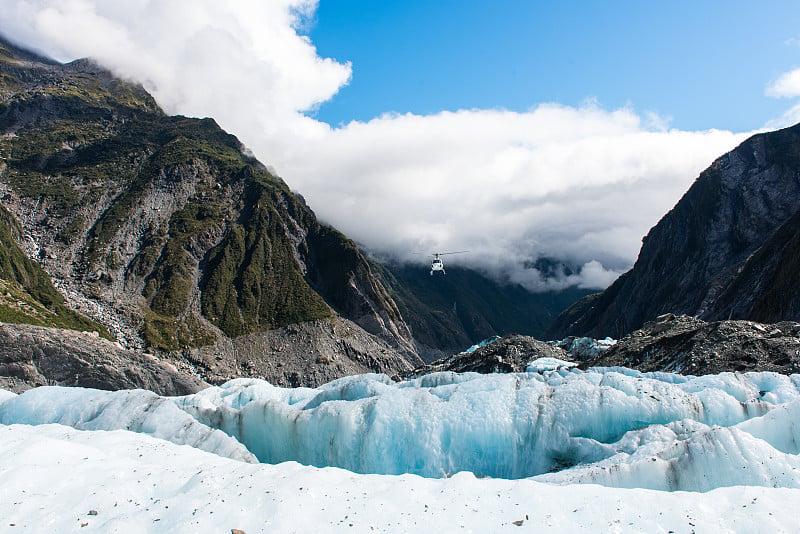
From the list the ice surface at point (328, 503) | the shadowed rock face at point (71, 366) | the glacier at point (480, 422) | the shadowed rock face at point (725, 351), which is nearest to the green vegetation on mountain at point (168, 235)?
the shadowed rock face at point (71, 366)

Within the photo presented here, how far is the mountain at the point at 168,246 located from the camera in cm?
13462

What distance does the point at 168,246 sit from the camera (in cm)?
15925

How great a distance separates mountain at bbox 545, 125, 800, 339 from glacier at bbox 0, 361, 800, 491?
240 feet

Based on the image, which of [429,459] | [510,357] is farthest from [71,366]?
[429,459]

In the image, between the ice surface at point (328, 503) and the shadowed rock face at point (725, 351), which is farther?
the shadowed rock face at point (725, 351)

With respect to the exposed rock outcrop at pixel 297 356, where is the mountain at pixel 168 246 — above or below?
above

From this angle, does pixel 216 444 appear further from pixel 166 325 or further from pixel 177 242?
pixel 177 242

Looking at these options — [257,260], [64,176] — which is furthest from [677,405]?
[64,176]

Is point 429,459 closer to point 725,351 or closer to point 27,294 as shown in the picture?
point 725,351

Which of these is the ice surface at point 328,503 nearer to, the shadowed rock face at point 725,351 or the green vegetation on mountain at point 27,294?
the shadowed rock face at point 725,351

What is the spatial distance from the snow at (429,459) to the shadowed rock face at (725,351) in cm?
614

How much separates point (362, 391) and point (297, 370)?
110 metres

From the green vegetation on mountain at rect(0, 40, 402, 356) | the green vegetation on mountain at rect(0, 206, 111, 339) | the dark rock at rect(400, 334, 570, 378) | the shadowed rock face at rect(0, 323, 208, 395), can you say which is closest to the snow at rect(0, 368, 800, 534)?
the dark rock at rect(400, 334, 570, 378)

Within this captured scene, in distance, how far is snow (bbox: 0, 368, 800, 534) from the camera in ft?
37.4
